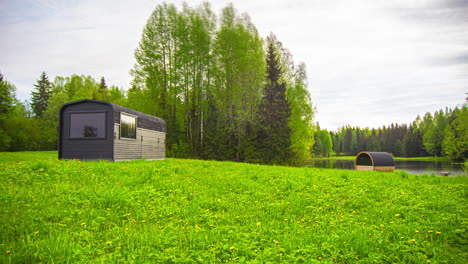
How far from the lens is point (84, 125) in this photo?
15867 millimetres

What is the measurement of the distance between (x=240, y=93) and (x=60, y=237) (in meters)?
24.4

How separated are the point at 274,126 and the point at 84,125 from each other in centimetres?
1827

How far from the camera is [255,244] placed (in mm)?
4355

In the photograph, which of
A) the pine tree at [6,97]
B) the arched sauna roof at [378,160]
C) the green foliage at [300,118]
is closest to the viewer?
the arched sauna roof at [378,160]

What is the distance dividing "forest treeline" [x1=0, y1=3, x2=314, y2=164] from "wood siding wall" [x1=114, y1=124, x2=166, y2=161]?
672 cm

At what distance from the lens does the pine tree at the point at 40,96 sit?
5450 centimetres

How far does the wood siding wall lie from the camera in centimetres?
1595

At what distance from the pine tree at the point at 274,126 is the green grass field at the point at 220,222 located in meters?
19.1

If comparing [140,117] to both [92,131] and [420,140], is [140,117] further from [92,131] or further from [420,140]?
[420,140]

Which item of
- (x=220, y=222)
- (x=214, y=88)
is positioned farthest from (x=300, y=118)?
(x=220, y=222)

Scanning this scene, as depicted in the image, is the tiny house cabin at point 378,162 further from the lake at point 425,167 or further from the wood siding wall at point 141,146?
the wood siding wall at point 141,146

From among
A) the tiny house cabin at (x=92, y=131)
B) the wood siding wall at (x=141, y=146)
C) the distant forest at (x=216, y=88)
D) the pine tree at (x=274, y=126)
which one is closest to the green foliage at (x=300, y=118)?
the distant forest at (x=216, y=88)

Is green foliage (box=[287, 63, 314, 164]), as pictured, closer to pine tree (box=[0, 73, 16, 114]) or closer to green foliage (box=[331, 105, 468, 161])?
green foliage (box=[331, 105, 468, 161])

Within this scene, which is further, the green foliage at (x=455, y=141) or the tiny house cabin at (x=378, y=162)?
the green foliage at (x=455, y=141)
